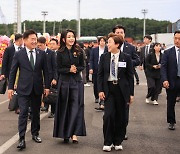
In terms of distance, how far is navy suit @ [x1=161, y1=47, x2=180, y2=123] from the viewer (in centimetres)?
776

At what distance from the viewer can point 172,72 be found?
7785mm

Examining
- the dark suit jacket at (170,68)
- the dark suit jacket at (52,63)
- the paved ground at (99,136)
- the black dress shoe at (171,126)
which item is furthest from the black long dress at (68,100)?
the black dress shoe at (171,126)

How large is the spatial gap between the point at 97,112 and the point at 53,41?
2047mm

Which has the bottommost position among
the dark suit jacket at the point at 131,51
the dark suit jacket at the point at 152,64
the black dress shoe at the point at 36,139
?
the black dress shoe at the point at 36,139

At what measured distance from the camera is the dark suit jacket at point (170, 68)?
25.5ft

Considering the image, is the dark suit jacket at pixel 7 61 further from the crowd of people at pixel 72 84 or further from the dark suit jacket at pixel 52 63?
the crowd of people at pixel 72 84

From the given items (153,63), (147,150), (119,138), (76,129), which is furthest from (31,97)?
(153,63)

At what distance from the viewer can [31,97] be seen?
6.69m

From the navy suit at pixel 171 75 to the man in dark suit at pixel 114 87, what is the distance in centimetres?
165

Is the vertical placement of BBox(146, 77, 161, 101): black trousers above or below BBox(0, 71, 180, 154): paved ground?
above

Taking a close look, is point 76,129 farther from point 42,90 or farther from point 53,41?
point 53,41

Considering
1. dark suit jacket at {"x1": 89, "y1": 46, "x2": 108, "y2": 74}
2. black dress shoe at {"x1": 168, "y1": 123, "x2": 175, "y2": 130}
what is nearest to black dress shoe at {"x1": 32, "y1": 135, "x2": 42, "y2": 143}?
black dress shoe at {"x1": 168, "y1": 123, "x2": 175, "y2": 130}

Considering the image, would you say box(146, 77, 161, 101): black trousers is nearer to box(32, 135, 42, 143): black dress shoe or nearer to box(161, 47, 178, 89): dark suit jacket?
box(161, 47, 178, 89): dark suit jacket

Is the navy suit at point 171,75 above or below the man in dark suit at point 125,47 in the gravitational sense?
below
